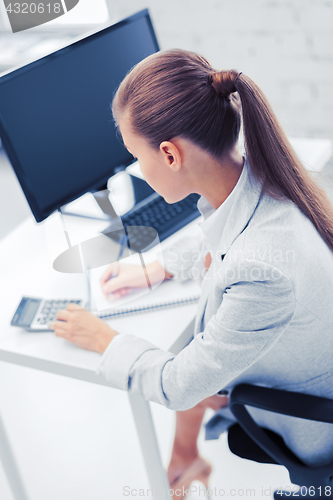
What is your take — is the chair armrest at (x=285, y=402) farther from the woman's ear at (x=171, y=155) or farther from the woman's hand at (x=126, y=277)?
the woman's ear at (x=171, y=155)

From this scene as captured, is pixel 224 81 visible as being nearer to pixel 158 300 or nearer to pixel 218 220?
pixel 218 220

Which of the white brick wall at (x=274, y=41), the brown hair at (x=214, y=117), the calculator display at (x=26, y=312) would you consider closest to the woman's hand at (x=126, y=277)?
the calculator display at (x=26, y=312)

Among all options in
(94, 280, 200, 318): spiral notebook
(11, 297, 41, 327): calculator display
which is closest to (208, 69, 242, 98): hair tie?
(94, 280, 200, 318): spiral notebook

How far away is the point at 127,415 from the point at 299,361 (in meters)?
0.99

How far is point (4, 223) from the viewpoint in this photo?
9.41 feet

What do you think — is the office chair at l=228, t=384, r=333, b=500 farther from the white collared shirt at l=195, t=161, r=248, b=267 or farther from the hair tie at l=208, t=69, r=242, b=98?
the hair tie at l=208, t=69, r=242, b=98

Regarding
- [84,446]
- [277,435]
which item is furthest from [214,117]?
[84,446]

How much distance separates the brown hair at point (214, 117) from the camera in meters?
0.76

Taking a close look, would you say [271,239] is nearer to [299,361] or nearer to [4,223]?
[299,361]

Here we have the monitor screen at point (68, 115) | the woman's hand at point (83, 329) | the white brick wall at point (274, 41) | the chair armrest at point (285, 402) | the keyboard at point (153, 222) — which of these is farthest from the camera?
the white brick wall at point (274, 41)

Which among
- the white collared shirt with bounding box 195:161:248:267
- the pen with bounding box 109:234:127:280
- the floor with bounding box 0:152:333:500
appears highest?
the white collared shirt with bounding box 195:161:248:267

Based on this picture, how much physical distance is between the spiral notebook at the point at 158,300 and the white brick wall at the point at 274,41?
3.86 feet

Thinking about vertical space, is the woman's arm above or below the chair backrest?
above

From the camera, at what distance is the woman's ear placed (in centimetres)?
79
